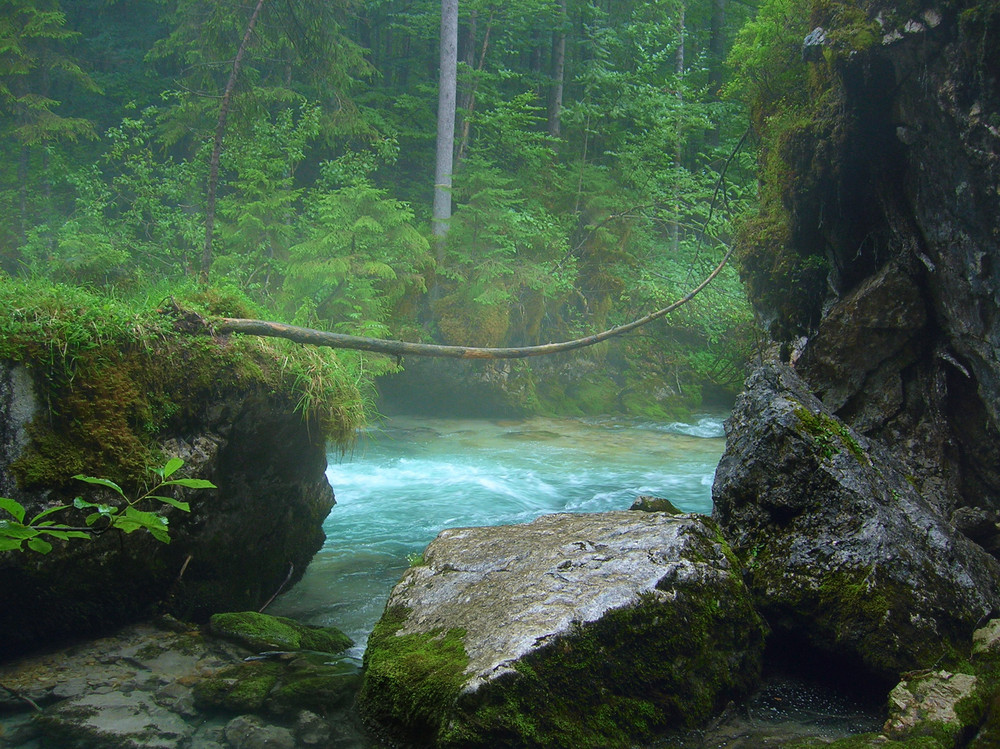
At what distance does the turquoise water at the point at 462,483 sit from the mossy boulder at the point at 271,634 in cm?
21

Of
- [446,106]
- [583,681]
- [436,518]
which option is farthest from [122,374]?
[446,106]

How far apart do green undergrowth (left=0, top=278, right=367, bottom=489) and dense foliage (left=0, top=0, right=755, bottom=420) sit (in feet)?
13.5

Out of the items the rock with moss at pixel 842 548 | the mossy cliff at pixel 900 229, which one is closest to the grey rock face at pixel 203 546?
the rock with moss at pixel 842 548

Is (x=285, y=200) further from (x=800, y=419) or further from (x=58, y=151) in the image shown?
(x=800, y=419)

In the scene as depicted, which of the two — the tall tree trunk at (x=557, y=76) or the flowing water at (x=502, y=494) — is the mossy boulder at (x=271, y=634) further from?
the tall tree trunk at (x=557, y=76)

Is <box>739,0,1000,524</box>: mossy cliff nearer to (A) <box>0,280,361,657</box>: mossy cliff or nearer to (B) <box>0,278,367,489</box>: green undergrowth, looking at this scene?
(A) <box>0,280,361,657</box>: mossy cliff

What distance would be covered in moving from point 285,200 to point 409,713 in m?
11.0

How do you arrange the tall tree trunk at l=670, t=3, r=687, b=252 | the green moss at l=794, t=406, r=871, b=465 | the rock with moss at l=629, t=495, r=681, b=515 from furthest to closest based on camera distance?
the tall tree trunk at l=670, t=3, r=687, b=252 < the rock with moss at l=629, t=495, r=681, b=515 < the green moss at l=794, t=406, r=871, b=465

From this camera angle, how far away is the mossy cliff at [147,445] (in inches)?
155

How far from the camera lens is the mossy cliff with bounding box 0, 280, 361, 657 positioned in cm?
394

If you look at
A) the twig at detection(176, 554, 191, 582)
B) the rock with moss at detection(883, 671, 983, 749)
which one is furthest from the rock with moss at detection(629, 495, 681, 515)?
the twig at detection(176, 554, 191, 582)

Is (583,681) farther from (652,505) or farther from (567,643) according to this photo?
(652,505)

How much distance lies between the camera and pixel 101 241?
1099cm

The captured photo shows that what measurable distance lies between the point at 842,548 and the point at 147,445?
4.52 meters
